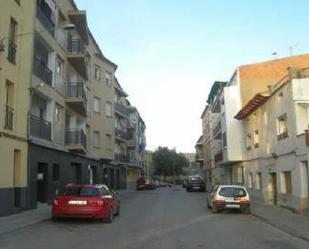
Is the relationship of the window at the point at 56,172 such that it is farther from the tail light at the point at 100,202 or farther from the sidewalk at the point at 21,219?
the tail light at the point at 100,202

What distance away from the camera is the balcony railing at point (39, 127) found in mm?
25319

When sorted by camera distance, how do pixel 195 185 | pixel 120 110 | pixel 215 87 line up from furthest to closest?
pixel 120 110, pixel 215 87, pixel 195 185

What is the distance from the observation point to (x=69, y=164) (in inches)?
1340

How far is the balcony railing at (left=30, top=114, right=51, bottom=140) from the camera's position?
25.3m

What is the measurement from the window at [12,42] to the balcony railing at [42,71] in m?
3.11

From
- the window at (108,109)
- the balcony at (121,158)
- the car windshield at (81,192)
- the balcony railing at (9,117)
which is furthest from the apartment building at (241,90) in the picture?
the car windshield at (81,192)

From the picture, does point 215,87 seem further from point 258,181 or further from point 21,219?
point 21,219

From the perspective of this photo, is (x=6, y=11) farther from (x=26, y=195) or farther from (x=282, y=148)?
(x=282, y=148)

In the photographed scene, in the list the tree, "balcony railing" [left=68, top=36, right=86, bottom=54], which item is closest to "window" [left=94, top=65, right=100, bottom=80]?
"balcony railing" [left=68, top=36, right=86, bottom=54]

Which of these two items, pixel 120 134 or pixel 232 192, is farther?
pixel 120 134


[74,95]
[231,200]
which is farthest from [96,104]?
[231,200]

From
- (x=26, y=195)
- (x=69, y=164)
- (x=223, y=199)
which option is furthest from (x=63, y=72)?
(x=223, y=199)

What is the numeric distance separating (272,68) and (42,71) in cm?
2155

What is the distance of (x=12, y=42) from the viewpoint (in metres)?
22.2
